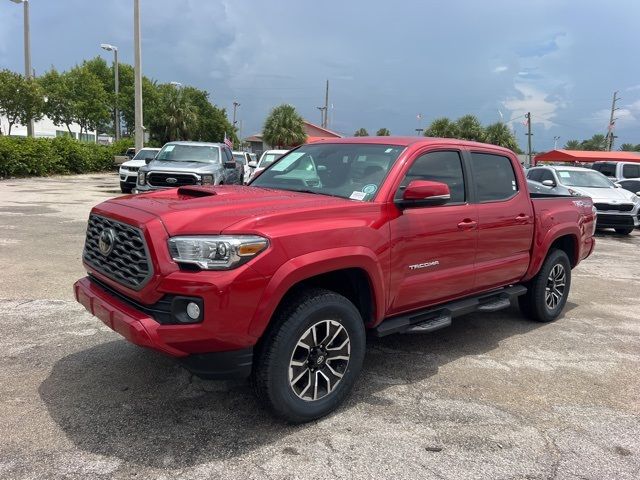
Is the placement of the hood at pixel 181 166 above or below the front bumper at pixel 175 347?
above

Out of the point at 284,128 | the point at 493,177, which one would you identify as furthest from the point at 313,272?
the point at 284,128

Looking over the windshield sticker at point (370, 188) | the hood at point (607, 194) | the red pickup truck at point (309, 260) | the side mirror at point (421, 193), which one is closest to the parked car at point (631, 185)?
the hood at point (607, 194)

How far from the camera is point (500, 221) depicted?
4.84 metres

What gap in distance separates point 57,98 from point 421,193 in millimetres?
44940

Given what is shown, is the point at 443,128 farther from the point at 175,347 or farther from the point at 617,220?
the point at 175,347

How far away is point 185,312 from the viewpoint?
118 inches

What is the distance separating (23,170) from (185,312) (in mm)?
24268

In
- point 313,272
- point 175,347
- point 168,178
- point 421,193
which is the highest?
point 421,193

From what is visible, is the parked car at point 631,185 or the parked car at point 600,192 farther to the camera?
the parked car at point 631,185

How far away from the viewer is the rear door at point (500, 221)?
4.70 meters

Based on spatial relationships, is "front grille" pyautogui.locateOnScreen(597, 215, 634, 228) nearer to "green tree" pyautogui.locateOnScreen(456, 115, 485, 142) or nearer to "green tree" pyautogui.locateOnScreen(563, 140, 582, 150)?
"green tree" pyautogui.locateOnScreen(456, 115, 485, 142)

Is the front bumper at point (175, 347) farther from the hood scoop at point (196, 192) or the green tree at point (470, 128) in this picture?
the green tree at point (470, 128)

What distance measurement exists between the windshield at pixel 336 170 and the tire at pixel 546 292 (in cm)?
246

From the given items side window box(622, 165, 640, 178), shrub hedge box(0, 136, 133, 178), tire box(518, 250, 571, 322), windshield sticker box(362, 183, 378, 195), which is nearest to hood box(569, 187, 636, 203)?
side window box(622, 165, 640, 178)
